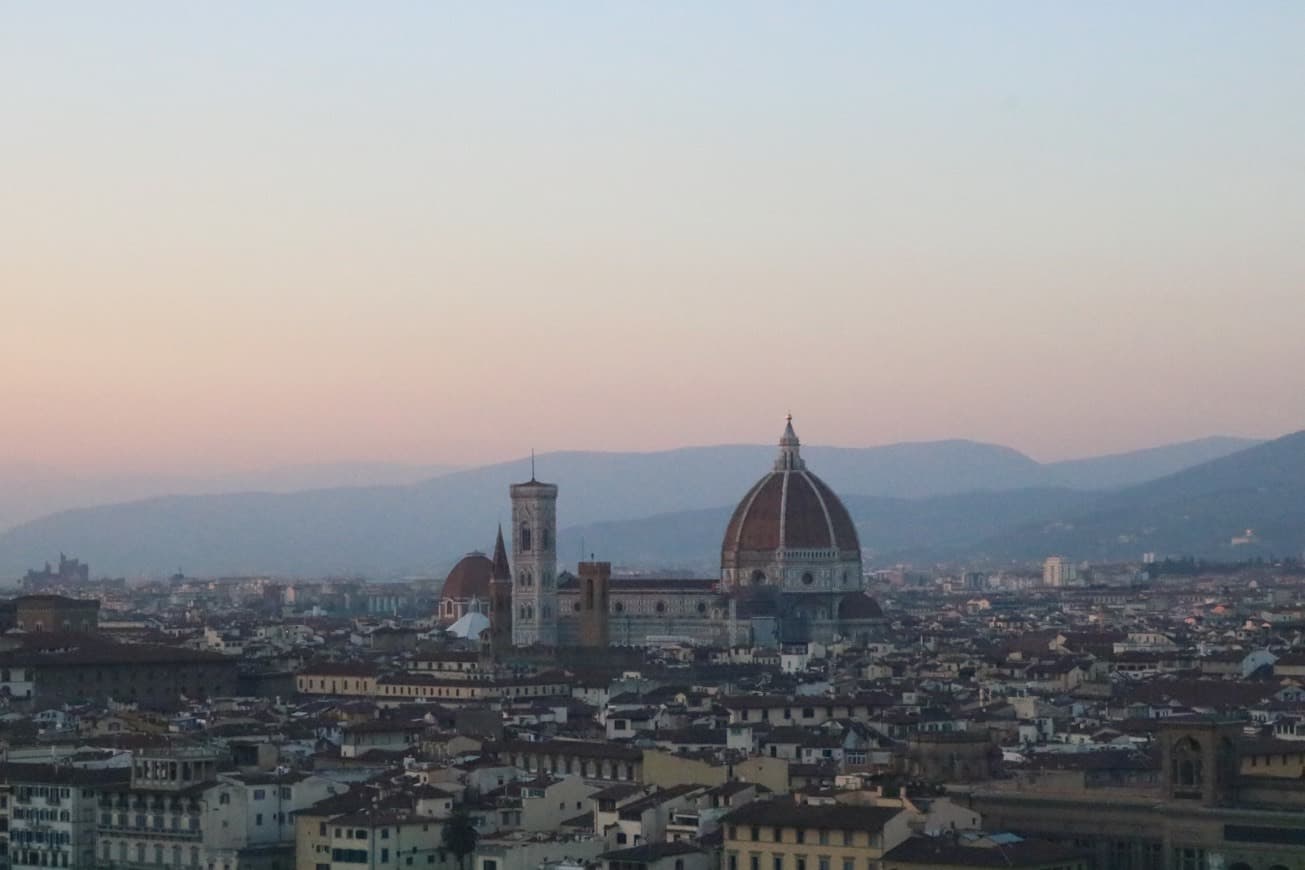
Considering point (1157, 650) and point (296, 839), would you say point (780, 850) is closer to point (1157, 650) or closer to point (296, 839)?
point (296, 839)

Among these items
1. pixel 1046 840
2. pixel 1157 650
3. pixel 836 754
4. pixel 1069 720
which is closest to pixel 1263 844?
pixel 1046 840

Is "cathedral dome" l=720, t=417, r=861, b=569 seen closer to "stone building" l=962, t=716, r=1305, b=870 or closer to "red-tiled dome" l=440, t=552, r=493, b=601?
"red-tiled dome" l=440, t=552, r=493, b=601

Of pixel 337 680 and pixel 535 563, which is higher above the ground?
pixel 535 563

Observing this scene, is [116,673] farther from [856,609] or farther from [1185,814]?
[856,609]

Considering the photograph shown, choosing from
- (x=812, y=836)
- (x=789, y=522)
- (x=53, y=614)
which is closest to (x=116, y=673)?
(x=53, y=614)

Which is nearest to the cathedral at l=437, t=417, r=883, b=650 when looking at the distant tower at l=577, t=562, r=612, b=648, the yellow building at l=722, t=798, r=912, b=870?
the distant tower at l=577, t=562, r=612, b=648
